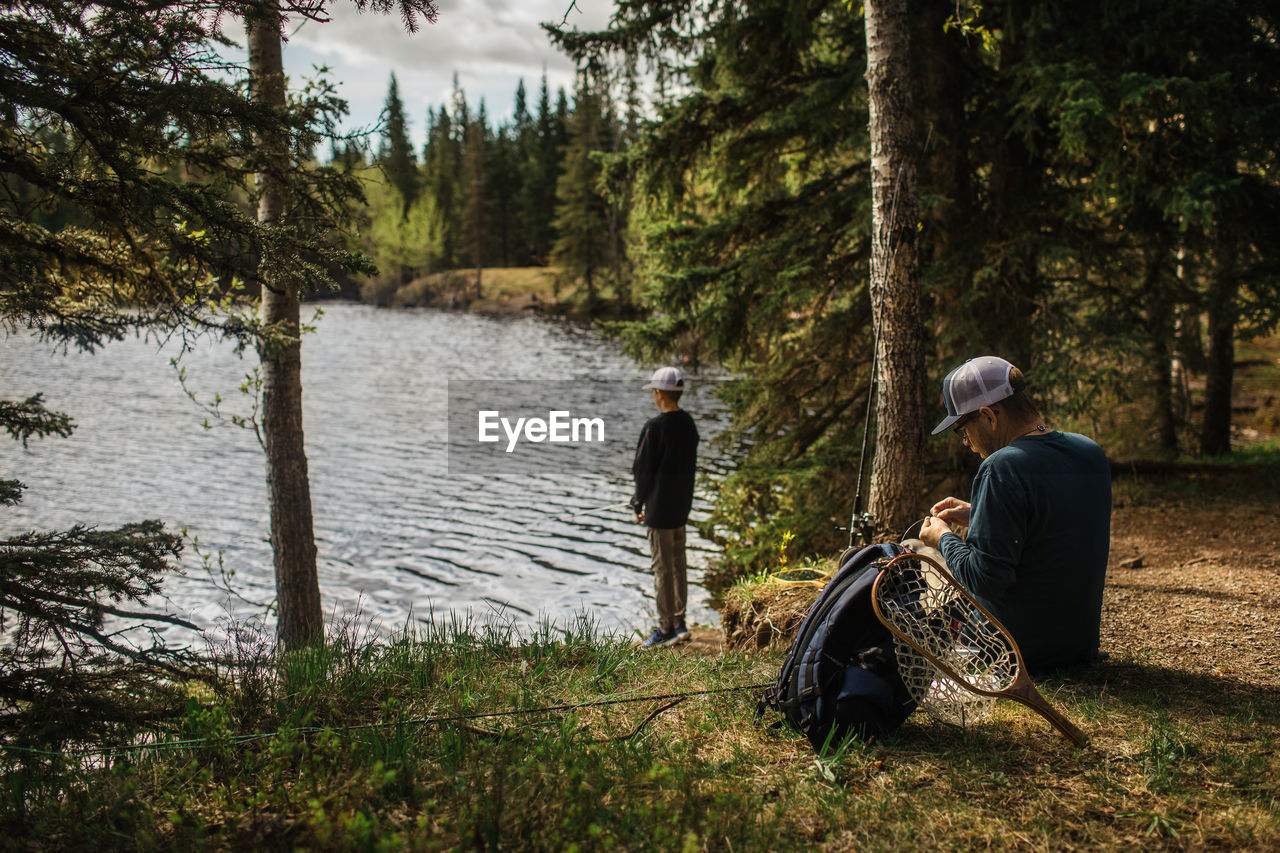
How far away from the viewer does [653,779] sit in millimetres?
3094

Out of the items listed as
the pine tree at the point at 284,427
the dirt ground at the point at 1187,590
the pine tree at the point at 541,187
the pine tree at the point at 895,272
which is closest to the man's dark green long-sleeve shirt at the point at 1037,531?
the dirt ground at the point at 1187,590

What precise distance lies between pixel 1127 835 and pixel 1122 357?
561 cm

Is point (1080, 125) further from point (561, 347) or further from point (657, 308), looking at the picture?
point (561, 347)

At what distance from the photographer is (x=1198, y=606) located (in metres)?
5.26

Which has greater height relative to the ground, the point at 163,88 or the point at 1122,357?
the point at 163,88

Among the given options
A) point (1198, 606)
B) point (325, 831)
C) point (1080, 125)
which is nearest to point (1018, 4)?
point (1080, 125)

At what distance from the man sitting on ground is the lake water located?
3540 millimetres

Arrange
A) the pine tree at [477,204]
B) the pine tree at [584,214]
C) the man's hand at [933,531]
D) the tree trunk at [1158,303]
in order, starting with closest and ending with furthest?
the man's hand at [933,531]
the tree trunk at [1158,303]
the pine tree at [584,214]
the pine tree at [477,204]

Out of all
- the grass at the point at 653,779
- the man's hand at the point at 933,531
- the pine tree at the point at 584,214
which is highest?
the pine tree at the point at 584,214

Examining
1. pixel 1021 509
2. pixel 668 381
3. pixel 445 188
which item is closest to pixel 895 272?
pixel 668 381

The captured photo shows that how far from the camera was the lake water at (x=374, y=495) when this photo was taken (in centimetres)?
1002

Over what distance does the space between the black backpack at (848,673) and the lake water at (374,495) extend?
2.90 meters

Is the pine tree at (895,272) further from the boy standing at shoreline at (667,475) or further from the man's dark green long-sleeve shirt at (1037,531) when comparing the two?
the man's dark green long-sleeve shirt at (1037,531)

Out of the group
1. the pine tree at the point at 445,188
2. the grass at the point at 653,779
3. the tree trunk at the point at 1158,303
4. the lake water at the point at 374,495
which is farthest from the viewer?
the pine tree at the point at 445,188
